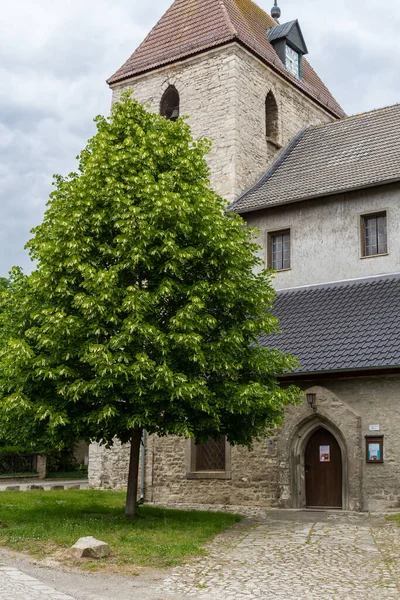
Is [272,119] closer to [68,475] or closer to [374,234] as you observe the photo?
[374,234]

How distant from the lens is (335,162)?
23422 millimetres

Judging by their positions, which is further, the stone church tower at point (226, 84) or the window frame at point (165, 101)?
the window frame at point (165, 101)

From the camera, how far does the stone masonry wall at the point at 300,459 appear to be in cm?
1683

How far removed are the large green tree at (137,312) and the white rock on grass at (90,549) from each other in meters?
2.68

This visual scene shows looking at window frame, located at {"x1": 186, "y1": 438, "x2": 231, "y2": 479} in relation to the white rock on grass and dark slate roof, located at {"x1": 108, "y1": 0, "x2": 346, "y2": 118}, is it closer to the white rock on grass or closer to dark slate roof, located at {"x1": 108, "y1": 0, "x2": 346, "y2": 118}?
the white rock on grass

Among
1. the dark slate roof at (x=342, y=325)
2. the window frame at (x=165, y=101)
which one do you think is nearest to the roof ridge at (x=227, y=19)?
the window frame at (x=165, y=101)

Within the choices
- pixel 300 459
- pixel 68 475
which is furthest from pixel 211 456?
pixel 68 475

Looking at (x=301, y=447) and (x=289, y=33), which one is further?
(x=289, y=33)

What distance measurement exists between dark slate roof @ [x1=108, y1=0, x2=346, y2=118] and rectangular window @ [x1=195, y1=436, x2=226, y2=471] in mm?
13988

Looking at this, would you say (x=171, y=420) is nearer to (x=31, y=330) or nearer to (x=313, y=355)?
(x=31, y=330)

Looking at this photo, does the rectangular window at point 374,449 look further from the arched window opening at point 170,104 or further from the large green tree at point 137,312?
the arched window opening at point 170,104

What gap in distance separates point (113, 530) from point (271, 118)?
18442 mm

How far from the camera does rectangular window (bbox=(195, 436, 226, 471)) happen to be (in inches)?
762

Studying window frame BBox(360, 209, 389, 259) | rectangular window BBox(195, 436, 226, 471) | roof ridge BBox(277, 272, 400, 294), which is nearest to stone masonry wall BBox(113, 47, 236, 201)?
roof ridge BBox(277, 272, 400, 294)
